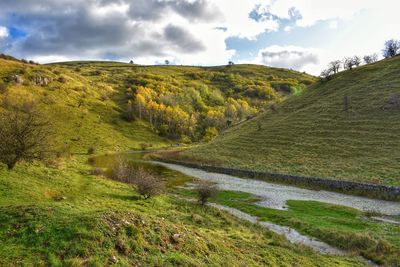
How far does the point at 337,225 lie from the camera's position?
32781 mm

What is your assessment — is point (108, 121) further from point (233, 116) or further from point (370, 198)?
point (370, 198)

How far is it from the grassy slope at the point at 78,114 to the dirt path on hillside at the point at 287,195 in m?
64.8

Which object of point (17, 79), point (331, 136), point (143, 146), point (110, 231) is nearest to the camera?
point (110, 231)

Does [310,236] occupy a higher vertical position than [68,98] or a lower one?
lower

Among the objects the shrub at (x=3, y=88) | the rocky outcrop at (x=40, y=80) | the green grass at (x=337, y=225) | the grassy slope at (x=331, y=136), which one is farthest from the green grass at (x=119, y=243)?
the rocky outcrop at (x=40, y=80)

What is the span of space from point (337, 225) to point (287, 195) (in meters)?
17.8

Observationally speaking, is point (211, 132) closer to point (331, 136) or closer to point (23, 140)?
point (331, 136)

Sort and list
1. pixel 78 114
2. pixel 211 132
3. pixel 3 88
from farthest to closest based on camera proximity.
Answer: pixel 211 132
pixel 78 114
pixel 3 88

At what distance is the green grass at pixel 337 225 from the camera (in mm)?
25648

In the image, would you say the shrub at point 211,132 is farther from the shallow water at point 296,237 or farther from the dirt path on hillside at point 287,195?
the shallow water at point 296,237

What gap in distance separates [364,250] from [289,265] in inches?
365

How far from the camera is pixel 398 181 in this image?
4975 cm

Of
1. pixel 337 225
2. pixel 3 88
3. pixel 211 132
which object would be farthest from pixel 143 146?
pixel 337 225

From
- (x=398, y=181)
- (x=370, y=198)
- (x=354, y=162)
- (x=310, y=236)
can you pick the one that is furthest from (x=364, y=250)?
(x=354, y=162)
